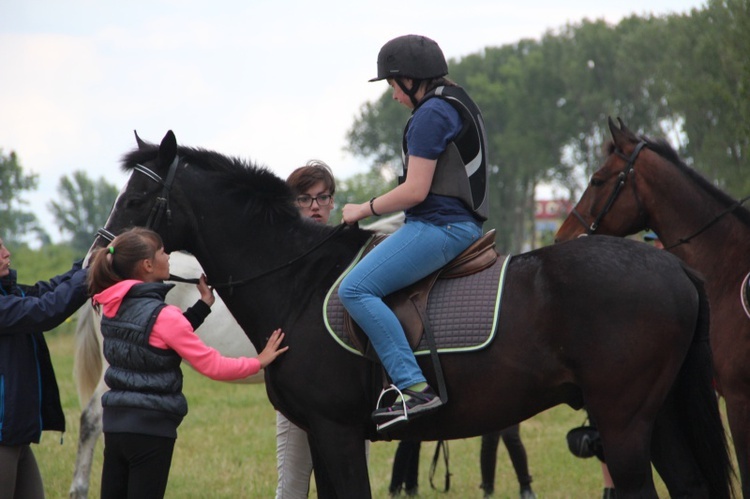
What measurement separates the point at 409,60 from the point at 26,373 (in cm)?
259

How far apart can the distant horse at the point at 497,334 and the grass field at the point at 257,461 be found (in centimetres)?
322

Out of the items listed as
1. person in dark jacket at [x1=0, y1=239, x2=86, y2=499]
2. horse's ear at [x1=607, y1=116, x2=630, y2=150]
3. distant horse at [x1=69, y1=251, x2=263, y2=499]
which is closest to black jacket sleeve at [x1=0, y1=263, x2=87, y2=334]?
person in dark jacket at [x1=0, y1=239, x2=86, y2=499]

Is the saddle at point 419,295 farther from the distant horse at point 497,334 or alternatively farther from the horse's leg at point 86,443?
the horse's leg at point 86,443

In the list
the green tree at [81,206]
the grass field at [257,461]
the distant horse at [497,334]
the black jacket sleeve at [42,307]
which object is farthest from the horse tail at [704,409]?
the green tree at [81,206]

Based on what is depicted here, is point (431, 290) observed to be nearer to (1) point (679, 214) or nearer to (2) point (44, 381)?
(2) point (44, 381)

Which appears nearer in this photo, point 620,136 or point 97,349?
point 620,136

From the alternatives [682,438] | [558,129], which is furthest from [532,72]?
[682,438]

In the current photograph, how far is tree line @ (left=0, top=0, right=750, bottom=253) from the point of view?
118ft

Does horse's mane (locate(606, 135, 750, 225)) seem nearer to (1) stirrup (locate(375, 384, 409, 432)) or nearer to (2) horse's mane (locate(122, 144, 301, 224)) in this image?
(2) horse's mane (locate(122, 144, 301, 224))

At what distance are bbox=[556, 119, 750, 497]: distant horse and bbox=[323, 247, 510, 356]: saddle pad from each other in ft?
7.04

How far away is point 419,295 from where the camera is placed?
4.15 meters

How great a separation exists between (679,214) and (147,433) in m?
4.03

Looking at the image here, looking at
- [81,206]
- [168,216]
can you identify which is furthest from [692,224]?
[81,206]

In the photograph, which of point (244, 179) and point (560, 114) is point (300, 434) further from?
point (560, 114)
